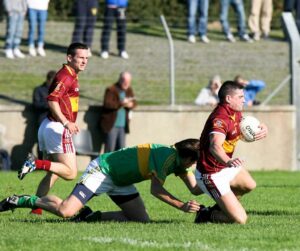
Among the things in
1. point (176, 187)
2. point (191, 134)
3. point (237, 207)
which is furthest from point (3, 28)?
point (237, 207)

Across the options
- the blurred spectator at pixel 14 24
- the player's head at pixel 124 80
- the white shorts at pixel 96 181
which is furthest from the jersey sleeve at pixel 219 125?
the blurred spectator at pixel 14 24

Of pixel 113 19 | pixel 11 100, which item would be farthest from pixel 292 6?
pixel 11 100

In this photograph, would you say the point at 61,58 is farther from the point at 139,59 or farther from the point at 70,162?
the point at 70,162

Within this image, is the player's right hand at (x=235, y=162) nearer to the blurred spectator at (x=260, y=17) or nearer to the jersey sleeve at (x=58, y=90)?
the jersey sleeve at (x=58, y=90)

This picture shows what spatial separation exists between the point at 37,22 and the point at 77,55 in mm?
11508

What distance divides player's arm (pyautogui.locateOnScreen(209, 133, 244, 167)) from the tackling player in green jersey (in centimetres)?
18

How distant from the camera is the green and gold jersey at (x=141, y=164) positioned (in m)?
10.9

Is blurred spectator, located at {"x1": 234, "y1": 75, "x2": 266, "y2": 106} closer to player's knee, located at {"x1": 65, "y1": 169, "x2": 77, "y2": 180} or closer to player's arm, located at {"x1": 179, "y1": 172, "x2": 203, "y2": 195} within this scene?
player's knee, located at {"x1": 65, "y1": 169, "x2": 77, "y2": 180}

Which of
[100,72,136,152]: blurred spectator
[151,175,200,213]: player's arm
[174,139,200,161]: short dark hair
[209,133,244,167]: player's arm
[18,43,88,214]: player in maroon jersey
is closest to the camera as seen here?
[209,133,244,167]: player's arm

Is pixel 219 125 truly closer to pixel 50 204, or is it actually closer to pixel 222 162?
pixel 222 162

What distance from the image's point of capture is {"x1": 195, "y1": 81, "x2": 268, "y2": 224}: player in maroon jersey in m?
10.9

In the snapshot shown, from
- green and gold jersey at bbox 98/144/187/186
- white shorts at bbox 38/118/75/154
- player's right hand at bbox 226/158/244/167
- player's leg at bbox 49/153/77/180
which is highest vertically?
player's right hand at bbox 226/158/244/167

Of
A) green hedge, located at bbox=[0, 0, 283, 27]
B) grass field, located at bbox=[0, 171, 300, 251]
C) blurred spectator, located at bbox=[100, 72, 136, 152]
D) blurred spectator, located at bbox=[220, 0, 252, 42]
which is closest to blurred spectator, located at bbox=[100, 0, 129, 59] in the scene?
green hedge, located at bbox=[0, 0, 283, 27]

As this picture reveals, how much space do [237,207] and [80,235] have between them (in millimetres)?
1796
